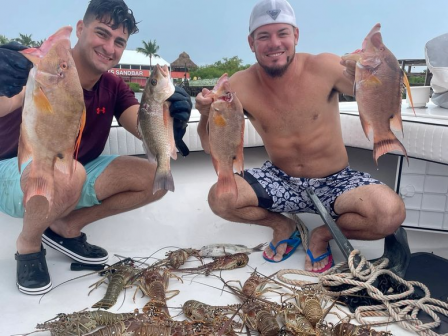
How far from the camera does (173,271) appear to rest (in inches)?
127

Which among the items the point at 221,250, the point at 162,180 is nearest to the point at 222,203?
the point at 221,250

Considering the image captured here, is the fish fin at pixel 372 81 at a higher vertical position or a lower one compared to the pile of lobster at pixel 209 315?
higher

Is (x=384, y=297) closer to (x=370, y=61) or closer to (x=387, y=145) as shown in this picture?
(x=387, y=145)

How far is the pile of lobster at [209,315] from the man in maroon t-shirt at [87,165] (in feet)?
1.70

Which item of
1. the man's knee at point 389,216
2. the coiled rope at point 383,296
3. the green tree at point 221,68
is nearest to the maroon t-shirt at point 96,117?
the coiled rope at point 383,296

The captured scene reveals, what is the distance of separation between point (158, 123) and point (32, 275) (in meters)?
1.46

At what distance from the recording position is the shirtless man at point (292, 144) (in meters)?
3.29

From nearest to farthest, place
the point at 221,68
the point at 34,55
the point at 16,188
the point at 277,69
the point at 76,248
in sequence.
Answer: the point at 34,55 → the point at 16,188 → the point at 76,248 → the point at 277,69 → the point at 221,68

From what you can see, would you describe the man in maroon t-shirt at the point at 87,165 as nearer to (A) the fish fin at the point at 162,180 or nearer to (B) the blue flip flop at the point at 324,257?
(A) the fish fin at the point at 162,180

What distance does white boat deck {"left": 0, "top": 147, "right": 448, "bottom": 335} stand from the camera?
2719 millimetres

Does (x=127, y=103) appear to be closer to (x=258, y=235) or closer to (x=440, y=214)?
(x=258, y=235)

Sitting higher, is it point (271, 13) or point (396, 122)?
point (271, 13)

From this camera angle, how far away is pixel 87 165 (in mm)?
3521

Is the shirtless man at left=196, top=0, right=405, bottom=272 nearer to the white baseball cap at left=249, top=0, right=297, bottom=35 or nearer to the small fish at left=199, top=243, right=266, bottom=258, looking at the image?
the white baseball cap at left=249, top=0, right=297, bottom=35
